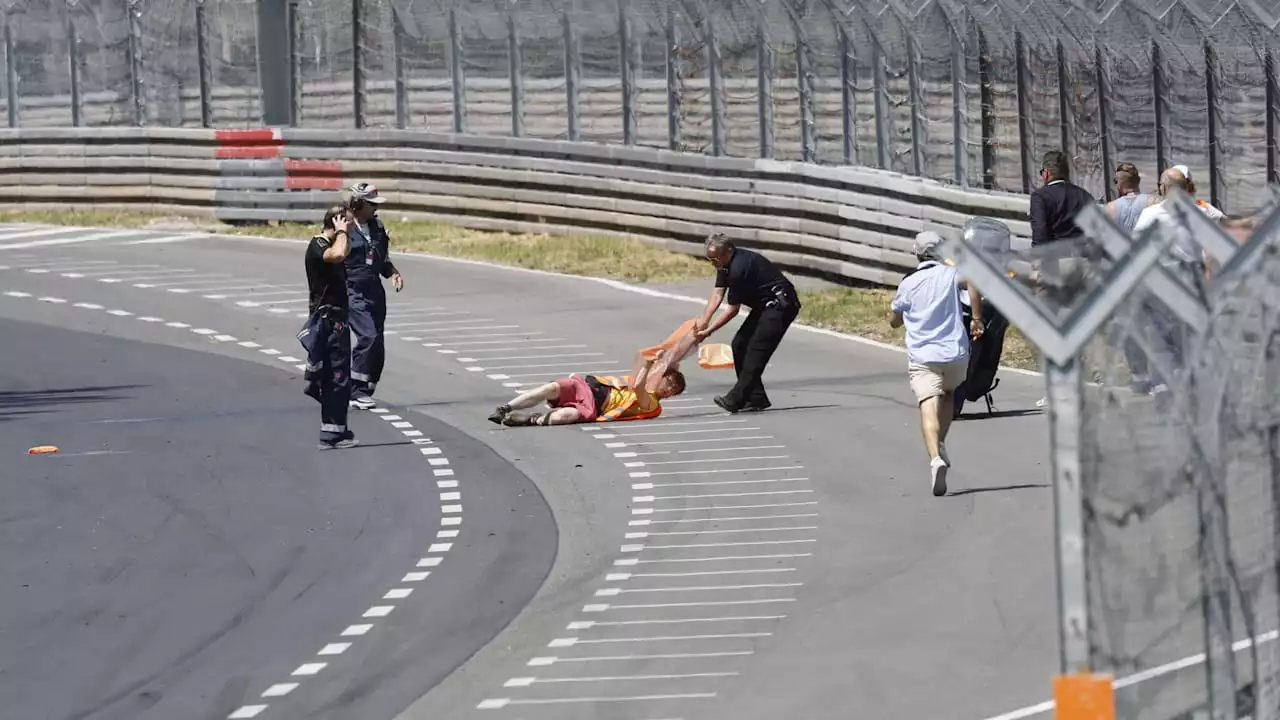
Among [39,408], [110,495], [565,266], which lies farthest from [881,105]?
[110,495]

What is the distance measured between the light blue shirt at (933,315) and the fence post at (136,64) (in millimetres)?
19718

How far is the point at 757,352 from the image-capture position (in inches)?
723

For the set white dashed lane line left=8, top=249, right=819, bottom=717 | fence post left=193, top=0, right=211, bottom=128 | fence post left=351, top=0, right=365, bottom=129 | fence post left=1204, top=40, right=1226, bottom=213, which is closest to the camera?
white dashed lane line left=8, top=249, right=819, bottom=717

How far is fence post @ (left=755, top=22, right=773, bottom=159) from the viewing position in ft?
86.8

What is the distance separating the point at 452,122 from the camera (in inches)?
1192

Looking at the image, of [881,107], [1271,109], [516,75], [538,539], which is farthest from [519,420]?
[516,75]

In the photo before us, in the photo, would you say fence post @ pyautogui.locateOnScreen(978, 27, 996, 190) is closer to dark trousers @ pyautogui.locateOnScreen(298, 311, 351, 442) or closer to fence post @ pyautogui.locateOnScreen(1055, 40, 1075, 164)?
fence post @ pyautogui.locateOnScreen(1055, 40, 1075, 164)

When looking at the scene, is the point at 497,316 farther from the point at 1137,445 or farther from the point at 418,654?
the point at 1137,445

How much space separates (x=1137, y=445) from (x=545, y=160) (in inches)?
883

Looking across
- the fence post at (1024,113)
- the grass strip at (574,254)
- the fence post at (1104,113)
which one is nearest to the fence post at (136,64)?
the grass strip at (574,254)

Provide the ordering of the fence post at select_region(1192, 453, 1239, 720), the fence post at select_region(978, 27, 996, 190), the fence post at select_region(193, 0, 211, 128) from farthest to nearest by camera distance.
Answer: the fence post at select_region(193, 0, 211, 128) < the fence post at select_region(978, 27, 996, 190) < the fence post at select_region(1192, 453, 1239, 720)

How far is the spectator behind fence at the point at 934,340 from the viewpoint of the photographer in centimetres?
1490

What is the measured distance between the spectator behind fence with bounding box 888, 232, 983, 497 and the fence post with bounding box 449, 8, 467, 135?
1577cm

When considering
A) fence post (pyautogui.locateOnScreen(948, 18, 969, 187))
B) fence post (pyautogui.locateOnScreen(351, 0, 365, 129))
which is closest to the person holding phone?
fence post (pyautogui.locateOnScreen(948, 18, 969, 187))
